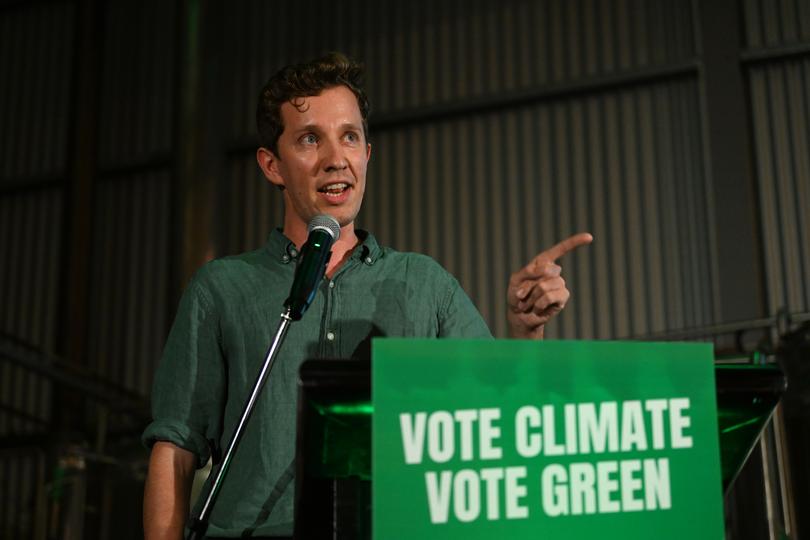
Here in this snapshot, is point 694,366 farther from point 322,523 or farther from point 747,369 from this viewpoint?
point 322,523

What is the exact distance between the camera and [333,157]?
1702 millimetres

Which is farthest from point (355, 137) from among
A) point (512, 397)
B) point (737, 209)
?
point (737, 209)

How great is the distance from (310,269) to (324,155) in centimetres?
39

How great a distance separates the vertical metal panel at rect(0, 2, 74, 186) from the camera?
821 centimetres

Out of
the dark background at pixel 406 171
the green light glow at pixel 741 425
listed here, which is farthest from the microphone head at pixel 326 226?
the dark background at pixel 406 171

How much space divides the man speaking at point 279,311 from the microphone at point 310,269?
0.76 ft

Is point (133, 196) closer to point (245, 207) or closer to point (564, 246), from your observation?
point (245, 207)

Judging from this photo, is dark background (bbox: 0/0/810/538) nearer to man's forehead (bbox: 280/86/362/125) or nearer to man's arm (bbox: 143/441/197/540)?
man's forehead (bbox: 280/86/362/125)

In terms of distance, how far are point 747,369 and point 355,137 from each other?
893mm

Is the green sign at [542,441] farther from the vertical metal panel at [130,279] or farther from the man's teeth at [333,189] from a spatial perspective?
the vertical metal panel at [130,279]

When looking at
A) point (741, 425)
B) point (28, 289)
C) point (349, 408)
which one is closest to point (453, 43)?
point (28, 289)

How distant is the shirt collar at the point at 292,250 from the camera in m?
1.73

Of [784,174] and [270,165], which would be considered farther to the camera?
[784,174]

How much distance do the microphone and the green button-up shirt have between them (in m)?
0.23
